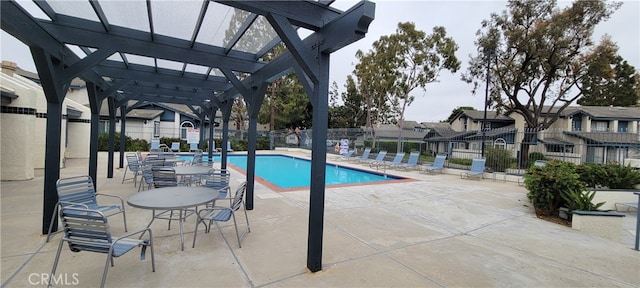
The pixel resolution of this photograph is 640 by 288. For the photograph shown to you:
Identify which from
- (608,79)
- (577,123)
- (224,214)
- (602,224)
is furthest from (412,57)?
(577,123)

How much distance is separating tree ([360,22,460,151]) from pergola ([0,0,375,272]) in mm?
14146

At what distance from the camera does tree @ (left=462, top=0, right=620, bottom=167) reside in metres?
14.0

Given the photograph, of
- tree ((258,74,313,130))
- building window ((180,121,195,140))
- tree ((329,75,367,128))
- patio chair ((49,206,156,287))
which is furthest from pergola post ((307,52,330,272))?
tree ((329,75,367,128))

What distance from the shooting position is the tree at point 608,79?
14554 millimetres

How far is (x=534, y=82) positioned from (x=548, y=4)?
4.59 meters

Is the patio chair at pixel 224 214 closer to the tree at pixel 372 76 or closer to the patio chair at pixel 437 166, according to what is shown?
the patio chair at pixel 437 166

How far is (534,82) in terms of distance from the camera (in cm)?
1730

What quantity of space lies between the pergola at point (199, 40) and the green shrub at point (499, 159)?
34.9ft

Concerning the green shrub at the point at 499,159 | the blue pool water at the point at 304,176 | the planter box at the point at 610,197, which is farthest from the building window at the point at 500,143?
the planter box at the point at 610,197

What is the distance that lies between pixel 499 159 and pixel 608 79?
11030 mm

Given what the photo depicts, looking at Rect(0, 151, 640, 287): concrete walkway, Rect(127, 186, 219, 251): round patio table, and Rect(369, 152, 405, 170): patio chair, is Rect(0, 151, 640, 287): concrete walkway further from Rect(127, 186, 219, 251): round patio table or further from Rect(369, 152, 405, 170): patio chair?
Rect(369, 152, 405, 170): patio chair

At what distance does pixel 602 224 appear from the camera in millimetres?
4527

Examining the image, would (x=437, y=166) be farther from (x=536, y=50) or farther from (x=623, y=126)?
(x=623, y=126)

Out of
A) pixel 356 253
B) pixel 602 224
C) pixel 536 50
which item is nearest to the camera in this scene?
pixel 356 253
